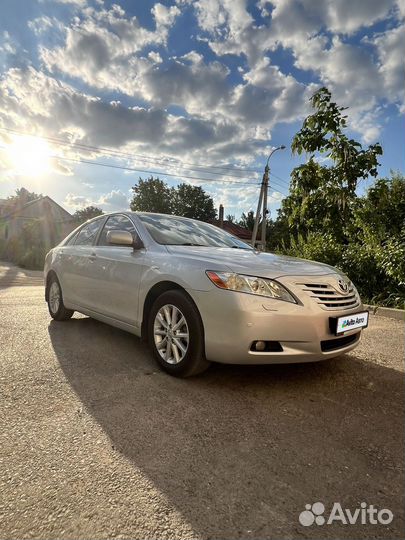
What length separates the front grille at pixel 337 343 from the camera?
108 inches

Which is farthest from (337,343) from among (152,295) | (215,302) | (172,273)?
(152,295)

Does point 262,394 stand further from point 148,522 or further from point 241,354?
point 148,522

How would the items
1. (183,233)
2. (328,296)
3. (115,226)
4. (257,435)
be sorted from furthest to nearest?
(115,226) < (183,233) < (328,296) < (257,435)

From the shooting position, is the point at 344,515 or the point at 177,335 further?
the point at 177,335

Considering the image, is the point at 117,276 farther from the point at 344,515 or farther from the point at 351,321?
the point at 344,515

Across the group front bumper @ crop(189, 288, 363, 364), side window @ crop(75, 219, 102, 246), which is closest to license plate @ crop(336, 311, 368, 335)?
front bumper @ crop(189, 288, 363, 364)

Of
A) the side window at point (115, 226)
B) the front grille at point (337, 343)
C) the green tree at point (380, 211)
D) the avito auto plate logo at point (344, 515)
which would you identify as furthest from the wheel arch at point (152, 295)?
the green tree at point (380, 211)

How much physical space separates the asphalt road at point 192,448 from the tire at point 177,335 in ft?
0.51

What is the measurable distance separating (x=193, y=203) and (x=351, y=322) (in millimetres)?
57237

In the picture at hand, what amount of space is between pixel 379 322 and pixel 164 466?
4.84m

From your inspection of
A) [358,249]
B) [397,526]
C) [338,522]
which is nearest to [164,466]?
[338,522]

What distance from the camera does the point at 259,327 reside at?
2547 mm

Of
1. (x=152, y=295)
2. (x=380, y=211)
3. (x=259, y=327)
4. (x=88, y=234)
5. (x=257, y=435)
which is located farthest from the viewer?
(x=380, y=211)

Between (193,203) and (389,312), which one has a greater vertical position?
(193,203)
